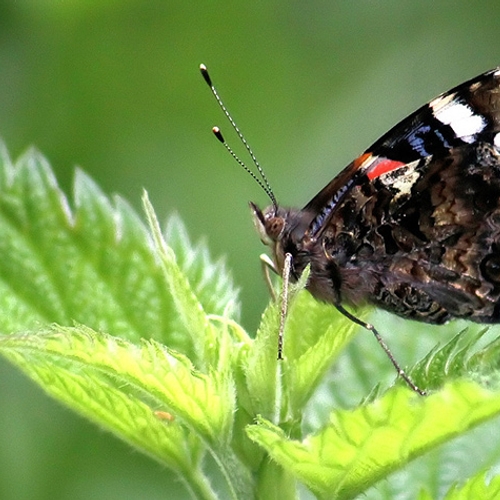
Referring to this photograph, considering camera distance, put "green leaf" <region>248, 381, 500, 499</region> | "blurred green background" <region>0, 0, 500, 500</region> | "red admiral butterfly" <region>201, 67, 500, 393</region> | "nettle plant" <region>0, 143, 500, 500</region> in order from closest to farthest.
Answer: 1. "green leaf" <region>248, 381, 500, 499</region>
2. "nettle plant" <region>0, 143, 500, 500</region>
3. "red admiral butterfly" <region>201, 67, 500, 393</region>
4. "blurred green background" <region>0, 0, 500, 500</region>

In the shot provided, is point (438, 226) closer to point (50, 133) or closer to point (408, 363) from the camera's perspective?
point (408, 363)

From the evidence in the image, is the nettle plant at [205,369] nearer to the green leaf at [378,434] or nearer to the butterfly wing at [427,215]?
the green leaf at [378,434]

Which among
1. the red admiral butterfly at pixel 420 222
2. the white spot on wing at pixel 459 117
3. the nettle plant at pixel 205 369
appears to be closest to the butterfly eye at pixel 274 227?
the red admiral butterfly at pixel 420 222

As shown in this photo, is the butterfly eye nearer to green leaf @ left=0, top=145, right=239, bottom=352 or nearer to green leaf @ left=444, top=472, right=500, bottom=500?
green leaf @ left=0, top=145, right=239, bottom=352

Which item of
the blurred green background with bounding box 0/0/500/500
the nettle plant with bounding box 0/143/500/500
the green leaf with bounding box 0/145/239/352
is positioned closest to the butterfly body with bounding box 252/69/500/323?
the nettle plant with bounding box 0/143/500/500

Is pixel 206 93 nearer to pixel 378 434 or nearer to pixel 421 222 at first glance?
pixel 421 222

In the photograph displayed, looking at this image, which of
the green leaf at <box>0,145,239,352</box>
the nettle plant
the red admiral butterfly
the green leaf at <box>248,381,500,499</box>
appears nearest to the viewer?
the green leaf at <box>248,381,500,499</box>

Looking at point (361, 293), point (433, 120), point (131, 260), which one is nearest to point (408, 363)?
point (361, 293)
